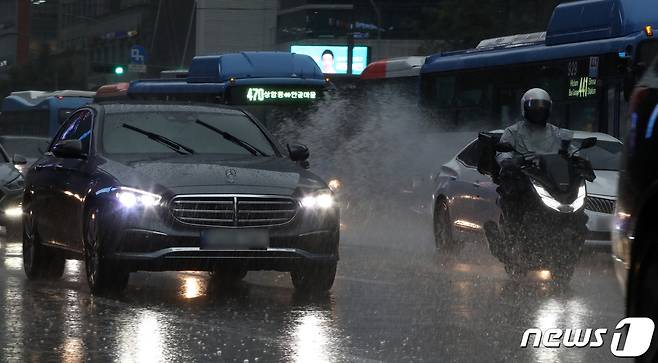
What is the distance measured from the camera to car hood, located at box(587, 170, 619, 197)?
1608 cm

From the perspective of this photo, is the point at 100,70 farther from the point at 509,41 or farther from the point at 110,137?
the point at 110,137

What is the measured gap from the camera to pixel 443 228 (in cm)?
1767

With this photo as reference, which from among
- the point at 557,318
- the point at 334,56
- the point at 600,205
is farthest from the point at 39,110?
the point at 334,56

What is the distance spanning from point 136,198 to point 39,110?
36303 mm

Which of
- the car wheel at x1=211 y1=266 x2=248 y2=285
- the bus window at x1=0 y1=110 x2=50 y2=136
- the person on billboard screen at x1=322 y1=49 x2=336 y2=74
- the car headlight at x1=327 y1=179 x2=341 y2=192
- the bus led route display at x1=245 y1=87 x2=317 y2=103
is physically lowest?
the person on billboard screen at x1=322 y1=49 x2=336 y2=74

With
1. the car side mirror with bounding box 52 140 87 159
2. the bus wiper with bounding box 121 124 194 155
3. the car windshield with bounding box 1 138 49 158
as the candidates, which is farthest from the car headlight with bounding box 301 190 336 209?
the car windshield with bounding box 1 138 49 158

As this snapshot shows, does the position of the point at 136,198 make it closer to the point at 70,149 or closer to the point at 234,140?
the point at 70,149

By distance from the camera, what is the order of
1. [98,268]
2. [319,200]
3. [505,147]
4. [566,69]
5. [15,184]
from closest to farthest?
[98,268], [319,200], [505,147], [15,184], [566,69]

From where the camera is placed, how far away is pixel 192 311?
1090cm

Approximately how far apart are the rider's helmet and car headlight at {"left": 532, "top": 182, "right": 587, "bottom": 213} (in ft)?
2.32

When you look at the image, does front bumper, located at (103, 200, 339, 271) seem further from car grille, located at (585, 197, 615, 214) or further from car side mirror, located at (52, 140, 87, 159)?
car grille, located at (585, 197, 615, 214)

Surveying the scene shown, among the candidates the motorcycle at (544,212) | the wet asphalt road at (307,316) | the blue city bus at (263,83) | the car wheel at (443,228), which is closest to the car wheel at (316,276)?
the wet asphalt road at (307,316)

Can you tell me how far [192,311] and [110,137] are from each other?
2446 millimetres

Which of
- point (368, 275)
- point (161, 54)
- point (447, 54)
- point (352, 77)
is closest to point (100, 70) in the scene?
point (352, 77)
